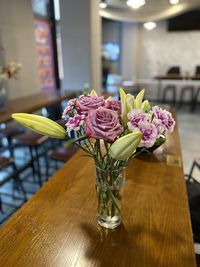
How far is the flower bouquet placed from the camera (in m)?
0.67

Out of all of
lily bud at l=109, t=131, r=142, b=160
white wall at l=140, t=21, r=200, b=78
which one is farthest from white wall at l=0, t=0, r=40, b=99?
white wall at l=140, t=21, r=200, b=78

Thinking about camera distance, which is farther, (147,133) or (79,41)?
(79,41)

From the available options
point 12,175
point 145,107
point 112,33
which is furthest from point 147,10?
point 145,107

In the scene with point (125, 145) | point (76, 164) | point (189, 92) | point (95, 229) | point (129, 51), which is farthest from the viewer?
point (129, 51)

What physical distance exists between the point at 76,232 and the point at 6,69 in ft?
7.27

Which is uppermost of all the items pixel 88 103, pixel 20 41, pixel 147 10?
pixel 147 10

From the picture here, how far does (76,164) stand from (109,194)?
0.62 m

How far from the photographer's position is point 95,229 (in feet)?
2.87

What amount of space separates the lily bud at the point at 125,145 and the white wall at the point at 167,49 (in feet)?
27.7

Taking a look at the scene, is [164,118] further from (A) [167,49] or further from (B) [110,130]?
(A) [167,49]

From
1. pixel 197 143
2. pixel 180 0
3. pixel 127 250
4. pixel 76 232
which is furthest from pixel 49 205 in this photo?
pixel 180 0

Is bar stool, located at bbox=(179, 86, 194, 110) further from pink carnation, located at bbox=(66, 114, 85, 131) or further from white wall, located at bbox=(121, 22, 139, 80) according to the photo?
pink carnation, located at bbox=(66, 114, 85, 131)

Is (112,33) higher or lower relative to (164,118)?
Answer: higher

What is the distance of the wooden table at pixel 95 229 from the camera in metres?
0.75
